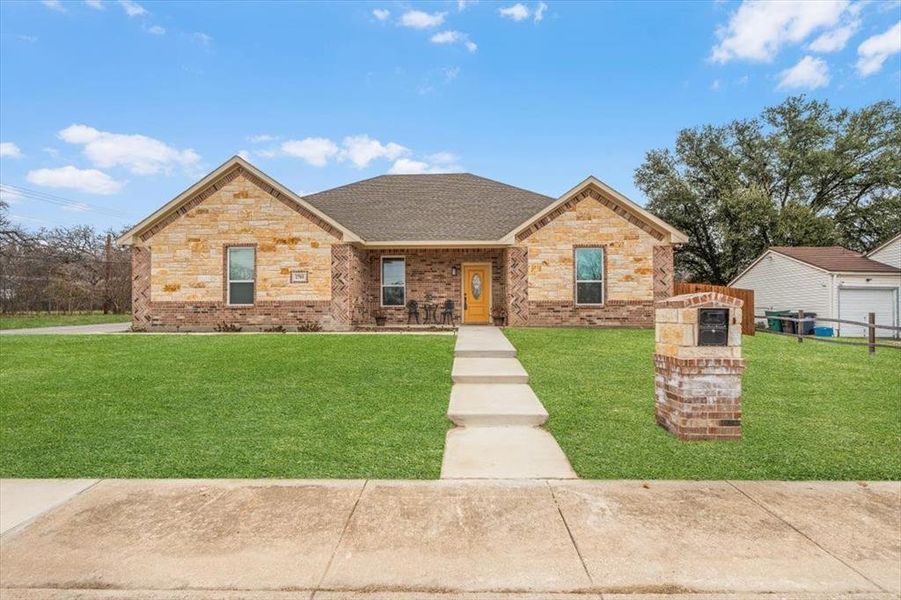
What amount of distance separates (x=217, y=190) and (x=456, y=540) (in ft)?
48.3

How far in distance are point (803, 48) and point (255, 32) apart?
2679cm

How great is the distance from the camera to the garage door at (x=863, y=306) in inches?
728

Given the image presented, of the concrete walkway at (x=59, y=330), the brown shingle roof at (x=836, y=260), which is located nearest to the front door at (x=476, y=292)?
the concrete walkway at (x=59, y=330)

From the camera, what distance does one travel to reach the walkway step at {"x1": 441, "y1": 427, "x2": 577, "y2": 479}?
13.4ft

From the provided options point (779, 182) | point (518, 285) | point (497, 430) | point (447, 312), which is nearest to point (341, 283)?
point (447, 312)

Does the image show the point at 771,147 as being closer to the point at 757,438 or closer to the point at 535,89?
the point at 535,89

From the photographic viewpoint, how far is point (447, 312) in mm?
16062

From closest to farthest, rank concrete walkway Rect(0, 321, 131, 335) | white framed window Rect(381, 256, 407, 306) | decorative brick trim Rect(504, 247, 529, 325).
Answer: concrete walkway Rect(0, 321, 131, 335) → decorative brick trim Rect(504, 247, 529, 325) → white framed window Rect(381, 256, 407, 306)

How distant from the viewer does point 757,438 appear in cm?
488

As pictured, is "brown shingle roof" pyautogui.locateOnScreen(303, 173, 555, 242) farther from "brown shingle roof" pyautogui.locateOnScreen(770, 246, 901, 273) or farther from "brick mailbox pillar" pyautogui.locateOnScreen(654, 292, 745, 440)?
"brown shingle roof" pyautogui.locateOnScreen(770, 246, 901, 273)

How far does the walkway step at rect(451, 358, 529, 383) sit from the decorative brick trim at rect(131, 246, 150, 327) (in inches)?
453

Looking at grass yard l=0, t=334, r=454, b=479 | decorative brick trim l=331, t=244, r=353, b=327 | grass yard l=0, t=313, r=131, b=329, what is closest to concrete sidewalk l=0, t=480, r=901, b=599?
grass yard l=0, t=334, r=454, b=479

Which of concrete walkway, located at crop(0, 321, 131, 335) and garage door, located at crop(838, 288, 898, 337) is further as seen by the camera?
garage door, located at crop(838, 288, 898, 337)

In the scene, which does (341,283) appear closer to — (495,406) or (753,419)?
(495,406)
